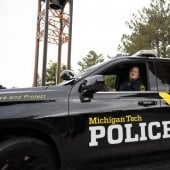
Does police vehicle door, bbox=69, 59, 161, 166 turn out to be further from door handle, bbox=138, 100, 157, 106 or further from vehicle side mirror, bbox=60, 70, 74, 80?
vehicle side mirror, bbox=60, 70, 74, 80

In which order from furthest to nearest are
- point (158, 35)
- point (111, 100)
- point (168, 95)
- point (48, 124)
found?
point (158, 35) → point (168, 95) → point (111, 100) → point (48, 124)

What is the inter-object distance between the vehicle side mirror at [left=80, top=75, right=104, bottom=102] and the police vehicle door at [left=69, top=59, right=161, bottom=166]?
4 cm

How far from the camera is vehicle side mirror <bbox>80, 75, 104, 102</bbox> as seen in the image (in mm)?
4312

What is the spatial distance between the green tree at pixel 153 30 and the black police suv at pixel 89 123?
2113 centimetres

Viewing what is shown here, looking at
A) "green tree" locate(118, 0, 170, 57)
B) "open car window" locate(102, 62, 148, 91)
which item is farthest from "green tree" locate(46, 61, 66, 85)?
"open car window" locate(102, 62, 148, 91)

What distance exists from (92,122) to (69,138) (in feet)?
1.01

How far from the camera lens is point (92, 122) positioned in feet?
14.4

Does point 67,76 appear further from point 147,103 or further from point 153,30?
point 153,30

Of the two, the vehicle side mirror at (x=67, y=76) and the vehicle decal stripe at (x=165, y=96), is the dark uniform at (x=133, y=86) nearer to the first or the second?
the vehicle decal stripe at (x=165, y=96)

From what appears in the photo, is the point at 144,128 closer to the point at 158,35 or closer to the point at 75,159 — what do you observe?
the point at 75,159

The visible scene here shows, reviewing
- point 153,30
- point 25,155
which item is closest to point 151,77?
point 25,155

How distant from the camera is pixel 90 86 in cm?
435

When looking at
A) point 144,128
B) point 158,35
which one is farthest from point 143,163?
point 158,35

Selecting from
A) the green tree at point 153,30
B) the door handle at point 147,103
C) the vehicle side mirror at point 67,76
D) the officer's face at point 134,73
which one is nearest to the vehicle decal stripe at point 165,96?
the door handle at point 147,103
